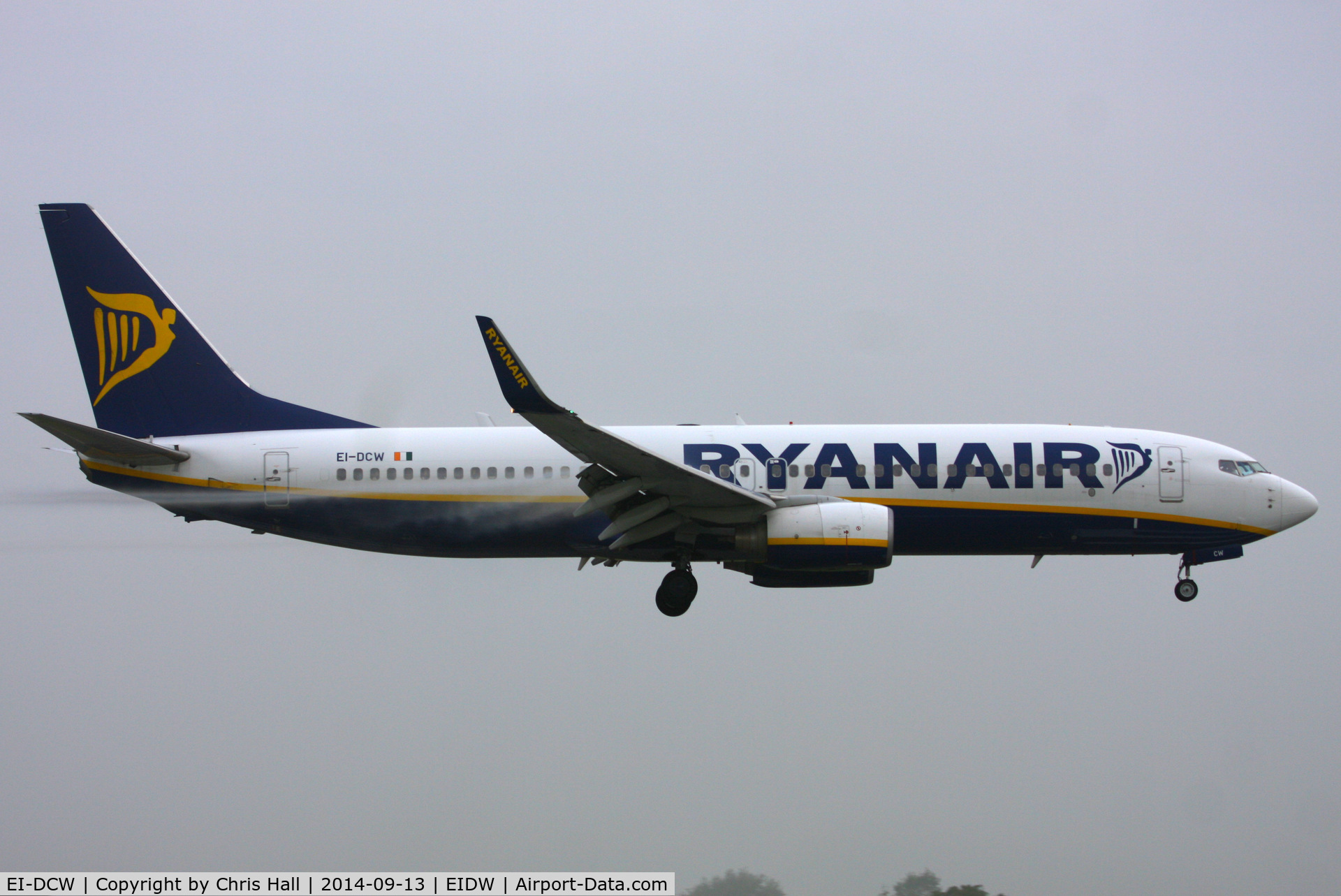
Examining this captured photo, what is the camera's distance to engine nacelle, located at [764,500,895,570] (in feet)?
66.9

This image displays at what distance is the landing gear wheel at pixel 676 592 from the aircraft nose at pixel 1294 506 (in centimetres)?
1268

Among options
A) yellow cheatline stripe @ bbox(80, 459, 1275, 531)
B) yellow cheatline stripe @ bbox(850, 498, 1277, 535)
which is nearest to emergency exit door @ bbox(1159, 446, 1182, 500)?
yellow cheatline stripe @ bbox(850, 498, 1277, 535)

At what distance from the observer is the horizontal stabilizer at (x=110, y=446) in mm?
19406

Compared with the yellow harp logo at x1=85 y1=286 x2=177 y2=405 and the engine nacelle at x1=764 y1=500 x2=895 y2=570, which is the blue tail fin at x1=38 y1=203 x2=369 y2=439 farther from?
the engine nacelle at x1=764 y1=500 x2=895 y2=570

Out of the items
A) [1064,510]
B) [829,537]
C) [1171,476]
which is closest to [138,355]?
[829,537]

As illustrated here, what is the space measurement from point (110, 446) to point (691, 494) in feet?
36.3

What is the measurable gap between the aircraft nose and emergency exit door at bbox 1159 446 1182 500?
7.69 ft

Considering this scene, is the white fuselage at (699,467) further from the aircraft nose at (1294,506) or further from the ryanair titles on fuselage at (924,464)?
the aircraft nose at (1294,506)

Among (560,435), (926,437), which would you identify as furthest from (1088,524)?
(560,435)

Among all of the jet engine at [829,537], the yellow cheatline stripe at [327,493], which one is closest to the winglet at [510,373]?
the yellow cheatline stripe at [327,493]

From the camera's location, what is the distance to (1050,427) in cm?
2338

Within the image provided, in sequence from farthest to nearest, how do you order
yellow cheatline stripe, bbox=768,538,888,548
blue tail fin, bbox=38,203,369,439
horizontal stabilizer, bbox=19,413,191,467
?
blue tail fin, bbox=38,203,369,439, yellow cheatline stripe, bbox=768,538,888,548, horizontal stabilizer, bbox=19,413,191,467

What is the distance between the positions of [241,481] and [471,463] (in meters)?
4.63

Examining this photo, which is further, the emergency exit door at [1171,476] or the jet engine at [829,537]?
the emergency exit door at [1171,476]
